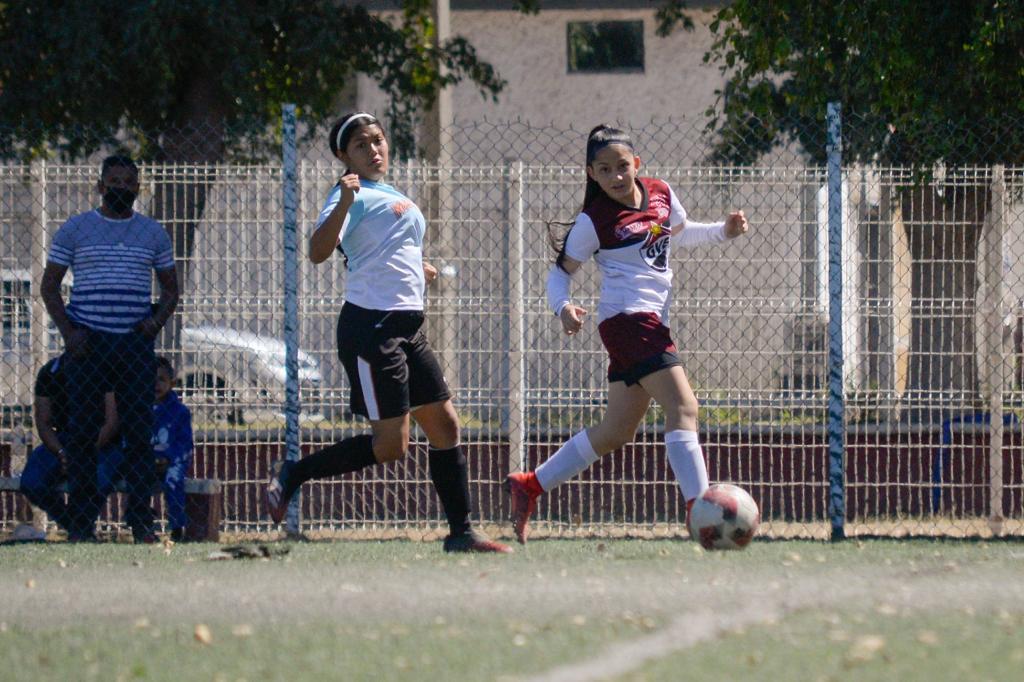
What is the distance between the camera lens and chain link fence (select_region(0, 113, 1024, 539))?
920cm

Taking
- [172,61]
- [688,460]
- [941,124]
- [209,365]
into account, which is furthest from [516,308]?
[172,61]

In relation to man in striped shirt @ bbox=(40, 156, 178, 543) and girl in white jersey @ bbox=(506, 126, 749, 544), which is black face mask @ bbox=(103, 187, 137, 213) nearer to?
man in striped shirt @ bbox=(40, 156, 178, 543)

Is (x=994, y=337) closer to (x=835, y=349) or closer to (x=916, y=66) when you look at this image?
(x=835, y=349)

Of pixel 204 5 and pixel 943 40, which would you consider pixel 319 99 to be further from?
pixel 943 40

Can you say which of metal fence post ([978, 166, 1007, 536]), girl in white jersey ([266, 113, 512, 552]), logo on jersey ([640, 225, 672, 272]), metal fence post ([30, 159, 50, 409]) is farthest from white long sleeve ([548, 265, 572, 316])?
metal fence post ([30, 159, 50, 409])

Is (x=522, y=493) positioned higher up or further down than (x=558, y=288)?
further down

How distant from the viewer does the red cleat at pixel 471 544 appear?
7.26 metres

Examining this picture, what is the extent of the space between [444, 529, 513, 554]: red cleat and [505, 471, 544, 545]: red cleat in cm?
29

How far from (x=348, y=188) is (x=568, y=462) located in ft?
5.65

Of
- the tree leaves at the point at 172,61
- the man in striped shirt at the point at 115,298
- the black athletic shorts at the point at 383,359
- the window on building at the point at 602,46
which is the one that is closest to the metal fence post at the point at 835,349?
the black athletic shorts at the point at 383,359

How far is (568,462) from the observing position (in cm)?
743

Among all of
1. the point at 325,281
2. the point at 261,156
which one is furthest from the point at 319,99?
the point at 325,281

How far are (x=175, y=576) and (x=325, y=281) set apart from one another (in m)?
3.14

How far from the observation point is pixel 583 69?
26375 mm
